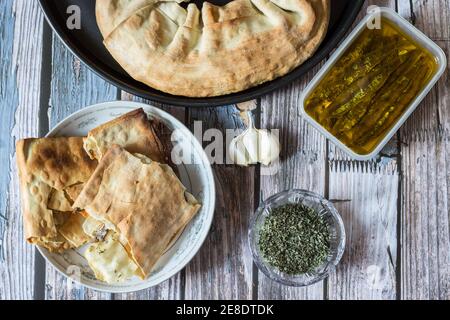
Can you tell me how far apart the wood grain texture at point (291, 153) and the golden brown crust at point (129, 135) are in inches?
13.2

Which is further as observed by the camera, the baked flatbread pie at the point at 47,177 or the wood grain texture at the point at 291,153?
the wood grain texture at the point at 291,153

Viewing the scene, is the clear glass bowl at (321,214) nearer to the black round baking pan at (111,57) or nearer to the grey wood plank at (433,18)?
the black round baking pan at (111,57)

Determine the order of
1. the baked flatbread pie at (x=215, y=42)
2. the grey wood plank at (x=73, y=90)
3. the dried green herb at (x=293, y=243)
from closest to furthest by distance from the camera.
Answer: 1. the baked flatbread pie at (x=215, y=42)
2. the dried green herb at (x=293, y=243)
3. the grey wood plank at (x=73, y=90)

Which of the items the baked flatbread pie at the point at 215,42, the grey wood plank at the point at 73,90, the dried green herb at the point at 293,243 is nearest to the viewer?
the baked flatbread pie at the point at 215,42

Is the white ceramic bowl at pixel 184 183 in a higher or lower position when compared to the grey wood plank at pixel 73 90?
lower

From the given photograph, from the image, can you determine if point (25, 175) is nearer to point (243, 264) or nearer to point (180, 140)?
point (180, 140)

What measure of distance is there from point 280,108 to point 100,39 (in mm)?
539

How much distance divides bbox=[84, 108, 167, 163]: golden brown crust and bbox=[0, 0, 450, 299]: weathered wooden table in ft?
0.46

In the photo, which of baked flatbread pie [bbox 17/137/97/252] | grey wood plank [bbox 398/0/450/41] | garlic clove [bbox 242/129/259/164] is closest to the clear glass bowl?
garlic clove [bbox 242/129/259/164]

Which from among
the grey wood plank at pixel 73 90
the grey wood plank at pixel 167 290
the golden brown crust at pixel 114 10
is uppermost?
the golden brown crust at pixel 114 10

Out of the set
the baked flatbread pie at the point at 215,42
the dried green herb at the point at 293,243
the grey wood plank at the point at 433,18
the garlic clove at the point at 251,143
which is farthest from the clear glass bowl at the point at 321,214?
the grey wood plank at the point at 433,18

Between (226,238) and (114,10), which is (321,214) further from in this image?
(114,10)

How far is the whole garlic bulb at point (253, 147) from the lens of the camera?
60.7 inches
